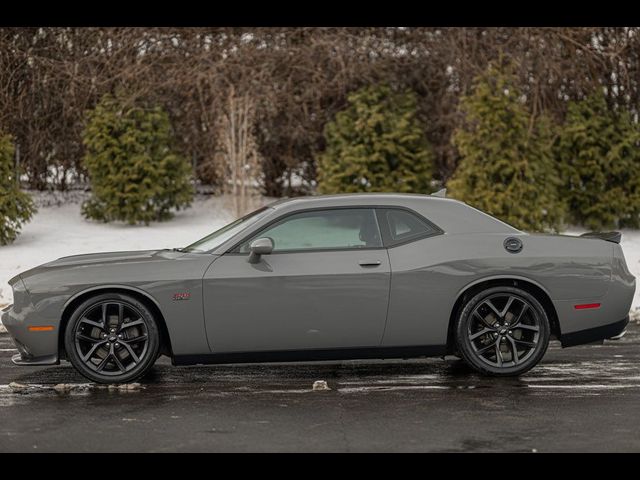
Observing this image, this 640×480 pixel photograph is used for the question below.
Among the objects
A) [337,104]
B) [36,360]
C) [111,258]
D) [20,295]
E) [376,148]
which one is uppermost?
[337,104]

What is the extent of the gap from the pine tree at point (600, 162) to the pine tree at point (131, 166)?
282 inches

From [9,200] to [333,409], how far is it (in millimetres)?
11530

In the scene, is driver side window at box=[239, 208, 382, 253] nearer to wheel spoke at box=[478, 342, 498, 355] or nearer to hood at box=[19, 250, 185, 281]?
hood at box=[19, 250, 185, 281]

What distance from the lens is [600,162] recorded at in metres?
18.3

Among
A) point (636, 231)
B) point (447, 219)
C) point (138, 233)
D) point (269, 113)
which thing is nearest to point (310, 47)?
point (269, 113)

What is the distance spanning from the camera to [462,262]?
25.8 feet

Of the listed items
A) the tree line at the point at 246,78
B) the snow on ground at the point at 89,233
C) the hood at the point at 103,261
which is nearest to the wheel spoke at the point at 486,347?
the hood at the point at 103,261

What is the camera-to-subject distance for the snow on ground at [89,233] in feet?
54.1

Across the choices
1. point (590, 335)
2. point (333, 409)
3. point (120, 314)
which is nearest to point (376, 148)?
point (590, 335)

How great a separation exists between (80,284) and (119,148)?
1144 cm

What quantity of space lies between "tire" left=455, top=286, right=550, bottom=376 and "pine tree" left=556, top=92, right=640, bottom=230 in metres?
10.8

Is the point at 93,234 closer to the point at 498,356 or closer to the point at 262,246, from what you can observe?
the point at 262,246

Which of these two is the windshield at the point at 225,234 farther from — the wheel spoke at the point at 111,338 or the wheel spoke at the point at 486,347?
the wheel spoke at the point at 486,347

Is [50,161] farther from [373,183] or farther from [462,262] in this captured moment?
[462,262]
